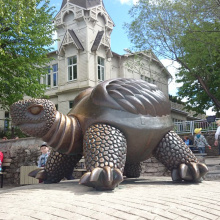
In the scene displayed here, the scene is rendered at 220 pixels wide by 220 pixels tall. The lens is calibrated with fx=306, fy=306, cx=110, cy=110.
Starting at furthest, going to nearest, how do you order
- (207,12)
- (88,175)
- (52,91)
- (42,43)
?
(52,91) < (42,43) < (207,12) < (88,175)

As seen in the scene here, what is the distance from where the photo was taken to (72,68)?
2255 cm

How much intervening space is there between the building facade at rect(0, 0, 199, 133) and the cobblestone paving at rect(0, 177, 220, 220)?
1892 centimetres

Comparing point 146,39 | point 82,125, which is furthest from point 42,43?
point 82,125

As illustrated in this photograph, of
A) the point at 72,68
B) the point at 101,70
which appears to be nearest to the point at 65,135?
the point at 101,70

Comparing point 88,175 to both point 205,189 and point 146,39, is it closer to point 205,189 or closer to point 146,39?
point 205,189

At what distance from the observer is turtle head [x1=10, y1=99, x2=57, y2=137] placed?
2988 mm

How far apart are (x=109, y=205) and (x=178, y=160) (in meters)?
1.42

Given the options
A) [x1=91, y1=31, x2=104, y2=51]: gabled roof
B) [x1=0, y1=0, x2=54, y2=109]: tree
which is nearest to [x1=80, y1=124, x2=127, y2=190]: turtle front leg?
[x1=0, y1=0, x2=54, y2=109]: tree

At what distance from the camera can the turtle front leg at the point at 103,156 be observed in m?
2.53

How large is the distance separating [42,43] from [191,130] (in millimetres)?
10385

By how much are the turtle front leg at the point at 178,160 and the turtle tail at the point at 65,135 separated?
0.91m

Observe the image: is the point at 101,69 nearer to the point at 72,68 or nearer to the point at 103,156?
the point at 72,68

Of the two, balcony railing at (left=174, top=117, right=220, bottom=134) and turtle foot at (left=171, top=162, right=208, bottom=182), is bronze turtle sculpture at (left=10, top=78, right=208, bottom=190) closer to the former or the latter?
turtle foot at (left=171, top=162, right=208, bottom=182)

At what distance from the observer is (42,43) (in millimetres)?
14094
